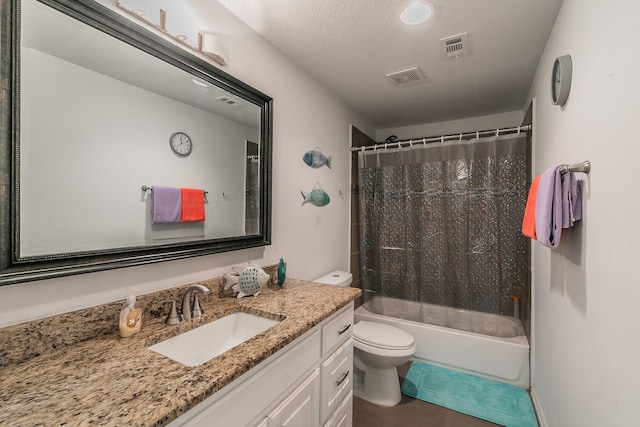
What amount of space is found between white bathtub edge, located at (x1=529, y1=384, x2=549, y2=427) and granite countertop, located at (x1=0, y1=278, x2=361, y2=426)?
163cm

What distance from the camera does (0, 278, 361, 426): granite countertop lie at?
58cm

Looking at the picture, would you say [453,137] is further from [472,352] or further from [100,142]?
[100,142]

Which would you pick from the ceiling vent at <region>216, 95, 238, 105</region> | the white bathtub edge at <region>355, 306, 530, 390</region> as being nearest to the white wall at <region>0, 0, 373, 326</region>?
the ceiling vent at <region>216, 95, 238, 105</region>

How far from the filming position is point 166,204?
114 cm

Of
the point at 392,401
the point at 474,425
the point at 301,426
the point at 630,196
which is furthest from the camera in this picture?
the point at 392,401

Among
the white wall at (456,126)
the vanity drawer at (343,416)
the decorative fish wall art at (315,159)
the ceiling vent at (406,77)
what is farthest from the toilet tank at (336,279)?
the white wall at (456,126)

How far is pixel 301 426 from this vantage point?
3.46 ft

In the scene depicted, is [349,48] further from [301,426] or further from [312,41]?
[301,426]

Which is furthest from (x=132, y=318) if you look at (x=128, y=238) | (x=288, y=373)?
(x=288, y=373)

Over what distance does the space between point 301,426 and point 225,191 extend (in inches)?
42.4

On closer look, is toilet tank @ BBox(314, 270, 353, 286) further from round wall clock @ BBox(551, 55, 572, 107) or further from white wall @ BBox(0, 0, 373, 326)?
round wall clock @ BBox(551, 55, 572, 107)

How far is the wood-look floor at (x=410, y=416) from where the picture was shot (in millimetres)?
1716

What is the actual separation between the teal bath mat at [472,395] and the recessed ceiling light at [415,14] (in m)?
2.40

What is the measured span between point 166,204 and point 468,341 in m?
2.37
